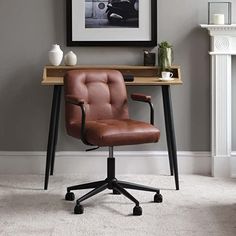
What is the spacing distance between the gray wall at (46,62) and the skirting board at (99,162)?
66mm

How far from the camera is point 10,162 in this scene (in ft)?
15.2

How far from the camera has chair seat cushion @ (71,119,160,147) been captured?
3.53 meters

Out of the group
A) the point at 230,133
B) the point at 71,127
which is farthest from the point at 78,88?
the point at 230,133

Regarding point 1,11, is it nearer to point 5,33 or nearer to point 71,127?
point 5,33

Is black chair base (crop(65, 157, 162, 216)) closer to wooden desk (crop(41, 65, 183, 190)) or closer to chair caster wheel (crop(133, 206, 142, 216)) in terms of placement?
chair caster wheel (crop(133, 206, 142, 216))

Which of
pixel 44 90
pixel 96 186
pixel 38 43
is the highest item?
pixel 38 43

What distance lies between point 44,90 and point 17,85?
22 cm

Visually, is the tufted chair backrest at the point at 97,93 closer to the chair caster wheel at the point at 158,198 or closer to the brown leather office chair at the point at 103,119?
the brown leather office chair at the point at 103,119

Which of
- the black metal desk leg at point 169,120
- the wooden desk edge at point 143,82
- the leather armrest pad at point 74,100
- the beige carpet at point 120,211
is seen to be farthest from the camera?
the black metal desk leg at point 169,120

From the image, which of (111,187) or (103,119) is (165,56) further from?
(111,187)

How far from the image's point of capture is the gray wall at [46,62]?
4.51m

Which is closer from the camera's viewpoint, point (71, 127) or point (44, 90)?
point (71, 127)

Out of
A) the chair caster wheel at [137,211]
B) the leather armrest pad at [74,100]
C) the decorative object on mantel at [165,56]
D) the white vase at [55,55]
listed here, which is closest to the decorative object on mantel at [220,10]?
the decorative object on mantel at [165,56]

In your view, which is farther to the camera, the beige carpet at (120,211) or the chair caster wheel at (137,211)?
the chair caster wheel at (137,211)
